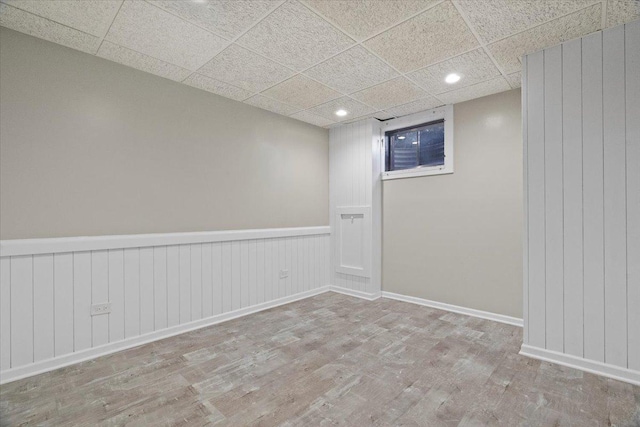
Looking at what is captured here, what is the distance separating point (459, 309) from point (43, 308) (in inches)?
159

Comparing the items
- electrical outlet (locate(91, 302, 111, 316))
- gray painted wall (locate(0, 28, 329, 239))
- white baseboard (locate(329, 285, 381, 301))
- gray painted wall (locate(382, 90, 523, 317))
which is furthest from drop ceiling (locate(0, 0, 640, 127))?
white baseboard (locate(329, 285, 381, 301))

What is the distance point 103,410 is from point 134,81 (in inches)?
104

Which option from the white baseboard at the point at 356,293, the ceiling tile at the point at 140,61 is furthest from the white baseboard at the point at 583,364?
the ceiling tile at the point at 140,61

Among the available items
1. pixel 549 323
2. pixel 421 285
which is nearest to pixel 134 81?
pixel 421 285

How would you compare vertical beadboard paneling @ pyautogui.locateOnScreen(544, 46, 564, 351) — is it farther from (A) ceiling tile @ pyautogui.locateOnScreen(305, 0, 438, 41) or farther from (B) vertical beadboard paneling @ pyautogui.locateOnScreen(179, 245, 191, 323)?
(B) vertical beadboard paneling @ pyautogui.locateOnScreen(179, 245, 191, 323)

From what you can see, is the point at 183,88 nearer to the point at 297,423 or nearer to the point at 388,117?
the point at 388,117

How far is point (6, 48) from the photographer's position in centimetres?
223

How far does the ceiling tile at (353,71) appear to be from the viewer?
2.62m

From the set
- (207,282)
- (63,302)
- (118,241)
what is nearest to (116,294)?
(63,302)

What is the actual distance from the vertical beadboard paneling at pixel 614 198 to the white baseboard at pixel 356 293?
2435 millimetres

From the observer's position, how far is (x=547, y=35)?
7.56 ft

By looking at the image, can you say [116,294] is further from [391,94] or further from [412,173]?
[412,173]

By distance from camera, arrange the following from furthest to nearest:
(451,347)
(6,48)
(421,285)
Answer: (421,285) < (451,347) < (6,48)

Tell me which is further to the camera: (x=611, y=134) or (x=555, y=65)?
(x=555, y=65)
